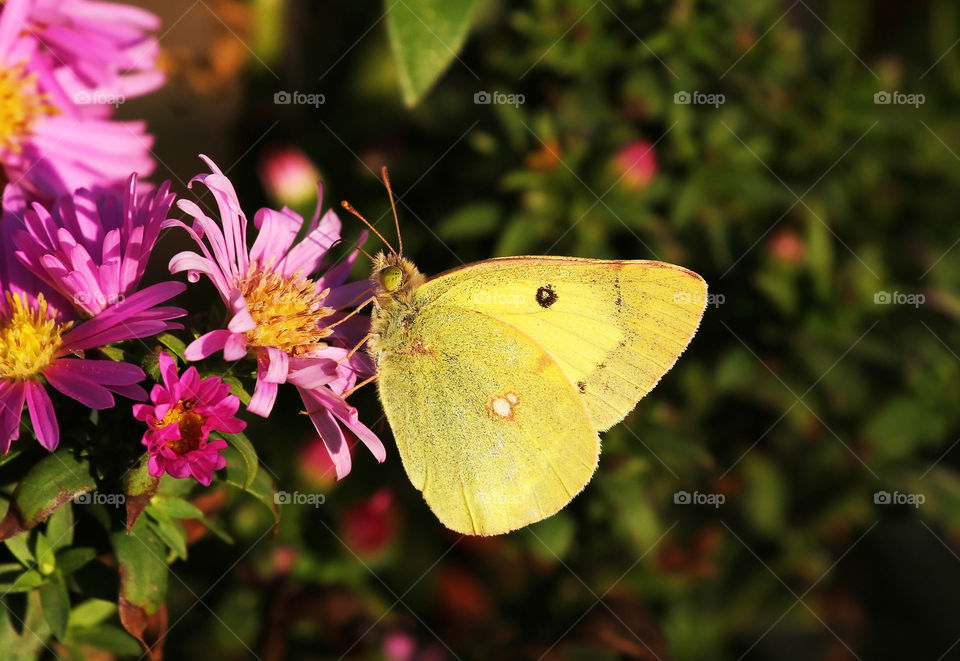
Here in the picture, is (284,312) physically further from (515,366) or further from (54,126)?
(54,126)

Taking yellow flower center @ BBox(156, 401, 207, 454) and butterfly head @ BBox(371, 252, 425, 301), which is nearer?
yellow flower center @ BBox(156, 401, 207, 454)

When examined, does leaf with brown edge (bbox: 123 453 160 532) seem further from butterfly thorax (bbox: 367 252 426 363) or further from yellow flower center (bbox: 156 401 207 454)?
butterfly thorax (bbox: 367 252 426 363)

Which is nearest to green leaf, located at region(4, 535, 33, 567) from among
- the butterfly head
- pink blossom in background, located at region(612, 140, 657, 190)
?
the butterfly head

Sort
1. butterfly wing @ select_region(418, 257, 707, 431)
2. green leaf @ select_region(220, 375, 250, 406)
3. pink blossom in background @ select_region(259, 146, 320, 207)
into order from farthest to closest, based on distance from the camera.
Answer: pink blossom in background @ select_region(259, 146, 320, 207) → butterfly wing @ select_region(418, 257, 707, 431) → green leaf @ select_region(220, 375, 250, 406)

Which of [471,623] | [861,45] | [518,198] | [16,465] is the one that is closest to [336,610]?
[471,623]

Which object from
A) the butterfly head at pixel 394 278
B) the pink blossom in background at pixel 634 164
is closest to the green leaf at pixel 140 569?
the butterfly head at pixel 394 278

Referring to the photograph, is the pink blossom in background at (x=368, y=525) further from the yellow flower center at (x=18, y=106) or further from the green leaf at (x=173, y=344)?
the yellow flower center at (x=18, y=106)
